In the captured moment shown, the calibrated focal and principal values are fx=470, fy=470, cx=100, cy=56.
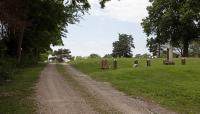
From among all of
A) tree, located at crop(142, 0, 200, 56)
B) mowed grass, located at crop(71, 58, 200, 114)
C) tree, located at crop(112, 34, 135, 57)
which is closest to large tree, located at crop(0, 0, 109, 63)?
mowed grass, located at crop(71, 58, 200, 114)

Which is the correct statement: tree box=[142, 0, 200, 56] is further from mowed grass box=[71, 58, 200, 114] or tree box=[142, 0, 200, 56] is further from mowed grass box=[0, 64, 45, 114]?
mowed grass box=[0, 64, 45, 114]

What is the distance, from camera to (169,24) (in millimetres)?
70875

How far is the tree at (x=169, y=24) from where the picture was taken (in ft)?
230

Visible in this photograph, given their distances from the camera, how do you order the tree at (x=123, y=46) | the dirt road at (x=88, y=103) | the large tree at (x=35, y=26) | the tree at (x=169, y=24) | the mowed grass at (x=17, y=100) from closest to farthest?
the dirt road at (x=88, y=103)
the mowed grass at (x=17, y=100)
the large tree at (x=35, y=26)
the tree at (x=169, y=24)
the tree at (x=123, y=46)

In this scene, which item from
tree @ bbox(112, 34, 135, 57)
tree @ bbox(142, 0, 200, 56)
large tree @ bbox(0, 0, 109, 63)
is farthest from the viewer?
tree @ bbox(112, 34, 135, 57)

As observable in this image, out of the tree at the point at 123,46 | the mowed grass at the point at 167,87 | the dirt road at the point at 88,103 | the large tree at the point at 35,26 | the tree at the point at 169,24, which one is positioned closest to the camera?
the dirt road at the point at 88,103

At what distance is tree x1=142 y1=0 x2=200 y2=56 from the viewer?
7012 cm

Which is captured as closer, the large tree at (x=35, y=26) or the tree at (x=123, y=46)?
the large tree at (x=35, y=26)

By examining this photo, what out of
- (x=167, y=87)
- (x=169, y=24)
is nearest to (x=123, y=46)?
(x=169, y=24)

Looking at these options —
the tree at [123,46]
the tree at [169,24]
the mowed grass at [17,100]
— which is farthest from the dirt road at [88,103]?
the tree at [123,46]

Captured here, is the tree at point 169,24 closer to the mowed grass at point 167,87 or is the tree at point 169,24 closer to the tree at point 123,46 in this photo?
the mowed grass at point 167,87

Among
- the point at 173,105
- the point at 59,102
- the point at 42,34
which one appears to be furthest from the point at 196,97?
the point at 42,34

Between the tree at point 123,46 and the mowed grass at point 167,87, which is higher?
the tree at point 123,46

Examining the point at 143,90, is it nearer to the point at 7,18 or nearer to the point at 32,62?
the point at 7,18
